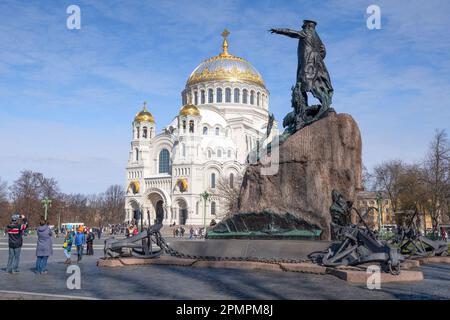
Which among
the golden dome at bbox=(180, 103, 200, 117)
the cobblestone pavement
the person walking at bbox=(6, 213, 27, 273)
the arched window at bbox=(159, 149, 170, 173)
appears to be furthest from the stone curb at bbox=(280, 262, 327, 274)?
the arched window at bbox=(159, 149, 170, 173)

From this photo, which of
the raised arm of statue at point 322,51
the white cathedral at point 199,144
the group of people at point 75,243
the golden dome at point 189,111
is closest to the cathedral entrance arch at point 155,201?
the white cathedral at point 199,144

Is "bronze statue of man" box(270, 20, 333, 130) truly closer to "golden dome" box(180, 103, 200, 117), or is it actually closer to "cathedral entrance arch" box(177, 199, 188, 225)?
"cathedral entrance arch" box(177, 199, 188, 225)

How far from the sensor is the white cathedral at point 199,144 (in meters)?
67.4

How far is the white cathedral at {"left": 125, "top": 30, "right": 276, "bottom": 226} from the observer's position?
6738 cm

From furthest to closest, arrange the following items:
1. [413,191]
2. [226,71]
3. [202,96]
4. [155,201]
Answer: [202,96]
[226,71]
[155,201]
[413,191]

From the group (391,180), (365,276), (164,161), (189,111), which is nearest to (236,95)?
(189,111)

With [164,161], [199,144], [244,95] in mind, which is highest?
[244,95]

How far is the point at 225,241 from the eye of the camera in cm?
1086

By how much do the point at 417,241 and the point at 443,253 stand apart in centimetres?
113

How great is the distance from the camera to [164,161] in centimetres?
7344

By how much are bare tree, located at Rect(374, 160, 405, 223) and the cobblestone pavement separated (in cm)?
3583

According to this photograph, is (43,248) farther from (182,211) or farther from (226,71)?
(226,71)

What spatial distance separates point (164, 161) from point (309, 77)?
61621mm
